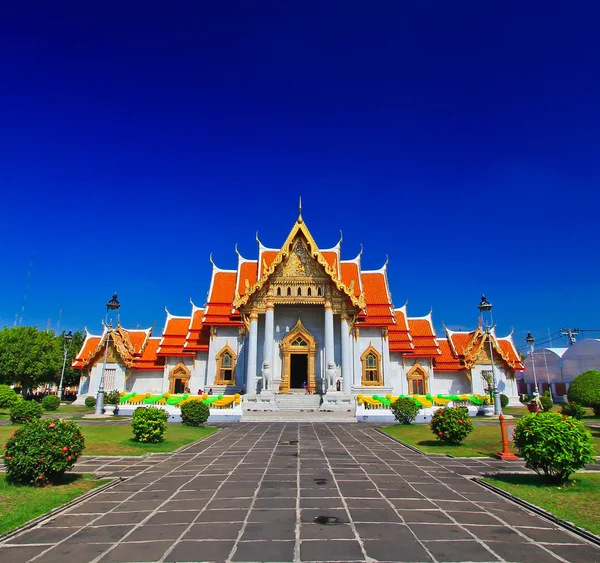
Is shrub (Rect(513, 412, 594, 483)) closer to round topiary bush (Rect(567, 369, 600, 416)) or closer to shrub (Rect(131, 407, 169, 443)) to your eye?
shrub (Rect(131, 407, 169, 443))

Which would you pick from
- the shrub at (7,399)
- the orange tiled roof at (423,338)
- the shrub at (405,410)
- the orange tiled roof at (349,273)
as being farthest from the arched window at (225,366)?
the shrub at (405,410)

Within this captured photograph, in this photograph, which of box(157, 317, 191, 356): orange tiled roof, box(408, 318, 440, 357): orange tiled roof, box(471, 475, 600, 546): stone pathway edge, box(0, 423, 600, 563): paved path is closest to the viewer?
box(0, 423, 600, 563): paved path

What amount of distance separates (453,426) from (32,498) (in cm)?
1138

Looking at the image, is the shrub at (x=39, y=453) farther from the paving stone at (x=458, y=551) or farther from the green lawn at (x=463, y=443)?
the green lawn at (x=463, y=443)

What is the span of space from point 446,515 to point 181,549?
3.82m

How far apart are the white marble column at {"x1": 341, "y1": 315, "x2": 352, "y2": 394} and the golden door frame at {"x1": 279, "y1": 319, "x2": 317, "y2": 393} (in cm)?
249

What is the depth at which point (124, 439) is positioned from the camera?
1480 centimetres

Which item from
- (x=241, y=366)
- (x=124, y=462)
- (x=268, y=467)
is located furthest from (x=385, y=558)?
(x=241, y=366)

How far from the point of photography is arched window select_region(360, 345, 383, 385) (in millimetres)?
32562

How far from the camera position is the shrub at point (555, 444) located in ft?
26.7

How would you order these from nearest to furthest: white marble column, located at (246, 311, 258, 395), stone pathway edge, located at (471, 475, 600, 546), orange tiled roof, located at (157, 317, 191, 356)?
stone pathway edge, located at (471, 475, 600, 546) < white marble column, located at (246, 311, 258, 395) < orange tiled roof, located at (157, 317, 191, 356)

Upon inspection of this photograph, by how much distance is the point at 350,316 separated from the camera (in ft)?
100

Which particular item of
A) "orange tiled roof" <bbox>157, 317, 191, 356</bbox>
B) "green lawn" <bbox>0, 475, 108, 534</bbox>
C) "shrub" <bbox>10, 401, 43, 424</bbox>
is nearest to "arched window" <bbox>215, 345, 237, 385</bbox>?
"orange tiled roof" <bbox>157, 317, 191, 356</bbox>

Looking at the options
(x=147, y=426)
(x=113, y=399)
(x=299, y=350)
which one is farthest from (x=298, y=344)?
(x=147, y=426)
